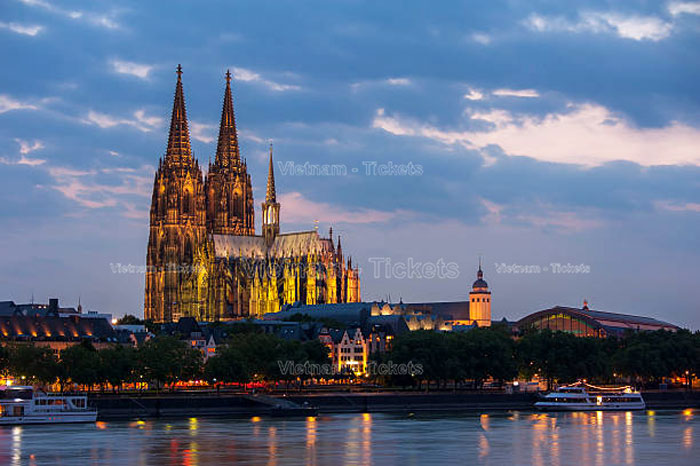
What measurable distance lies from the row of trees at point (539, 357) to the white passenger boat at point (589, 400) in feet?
29.4

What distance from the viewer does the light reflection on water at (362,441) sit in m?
69.7

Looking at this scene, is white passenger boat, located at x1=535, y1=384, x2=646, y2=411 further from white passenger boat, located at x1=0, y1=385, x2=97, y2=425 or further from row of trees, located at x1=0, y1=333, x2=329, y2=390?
white passenger boat, located at x1=0, y1=385, x2=97, y2=425

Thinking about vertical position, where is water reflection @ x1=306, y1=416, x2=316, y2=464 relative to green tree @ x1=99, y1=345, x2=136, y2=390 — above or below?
below

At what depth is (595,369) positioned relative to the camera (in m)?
134

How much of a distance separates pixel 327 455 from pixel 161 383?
61.8 meters

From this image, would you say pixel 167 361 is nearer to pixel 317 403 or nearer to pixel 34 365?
pixel 34 365

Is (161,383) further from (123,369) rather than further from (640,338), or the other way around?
(640,338)

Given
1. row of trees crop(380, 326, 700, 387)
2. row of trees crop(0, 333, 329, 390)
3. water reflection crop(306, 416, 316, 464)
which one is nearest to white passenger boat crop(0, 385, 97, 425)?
row of trees crop(0, 333, 329, 390)

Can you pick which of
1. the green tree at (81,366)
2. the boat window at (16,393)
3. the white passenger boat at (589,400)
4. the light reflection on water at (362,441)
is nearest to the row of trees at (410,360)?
the green tree at (81,366)

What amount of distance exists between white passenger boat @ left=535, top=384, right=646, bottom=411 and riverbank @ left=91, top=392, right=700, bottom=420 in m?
2.83

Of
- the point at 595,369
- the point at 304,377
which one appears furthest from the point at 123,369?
the point at 595,369

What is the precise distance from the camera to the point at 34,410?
96938mm

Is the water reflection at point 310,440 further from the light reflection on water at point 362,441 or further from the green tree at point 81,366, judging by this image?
the green tree at point 81,366

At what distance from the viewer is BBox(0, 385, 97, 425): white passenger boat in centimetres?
9575
